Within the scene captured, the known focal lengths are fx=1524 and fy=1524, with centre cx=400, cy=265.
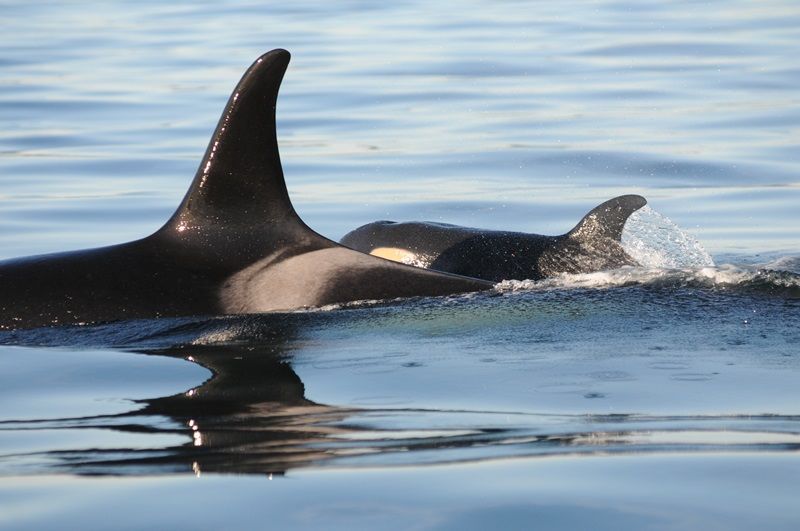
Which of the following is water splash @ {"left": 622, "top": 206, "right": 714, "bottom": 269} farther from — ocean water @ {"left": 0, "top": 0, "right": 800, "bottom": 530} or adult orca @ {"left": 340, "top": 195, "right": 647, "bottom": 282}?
adult orca @ {"left": 340, "top": 195, "right": 647, "bottom": 282}

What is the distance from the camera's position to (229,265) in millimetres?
6938

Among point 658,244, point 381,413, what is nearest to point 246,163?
point 381,413

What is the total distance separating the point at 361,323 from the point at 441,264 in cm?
249

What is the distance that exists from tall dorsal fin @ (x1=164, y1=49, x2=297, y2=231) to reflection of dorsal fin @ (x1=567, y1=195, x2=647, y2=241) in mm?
2531

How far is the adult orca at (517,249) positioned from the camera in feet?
28.7

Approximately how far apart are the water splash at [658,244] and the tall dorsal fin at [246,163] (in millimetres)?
2845

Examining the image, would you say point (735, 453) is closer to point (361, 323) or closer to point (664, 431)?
point (664, 431)

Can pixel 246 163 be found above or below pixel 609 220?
above

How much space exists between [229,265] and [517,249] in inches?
96.6

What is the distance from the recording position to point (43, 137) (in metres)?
16.6

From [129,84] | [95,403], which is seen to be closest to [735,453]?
[95,403]

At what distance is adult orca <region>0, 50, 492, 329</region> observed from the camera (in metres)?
6.85

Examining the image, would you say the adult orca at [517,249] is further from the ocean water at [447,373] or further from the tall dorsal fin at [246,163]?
the tall dorsal fin at [246,163]

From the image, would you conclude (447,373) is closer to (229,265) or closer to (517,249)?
(229,265)
